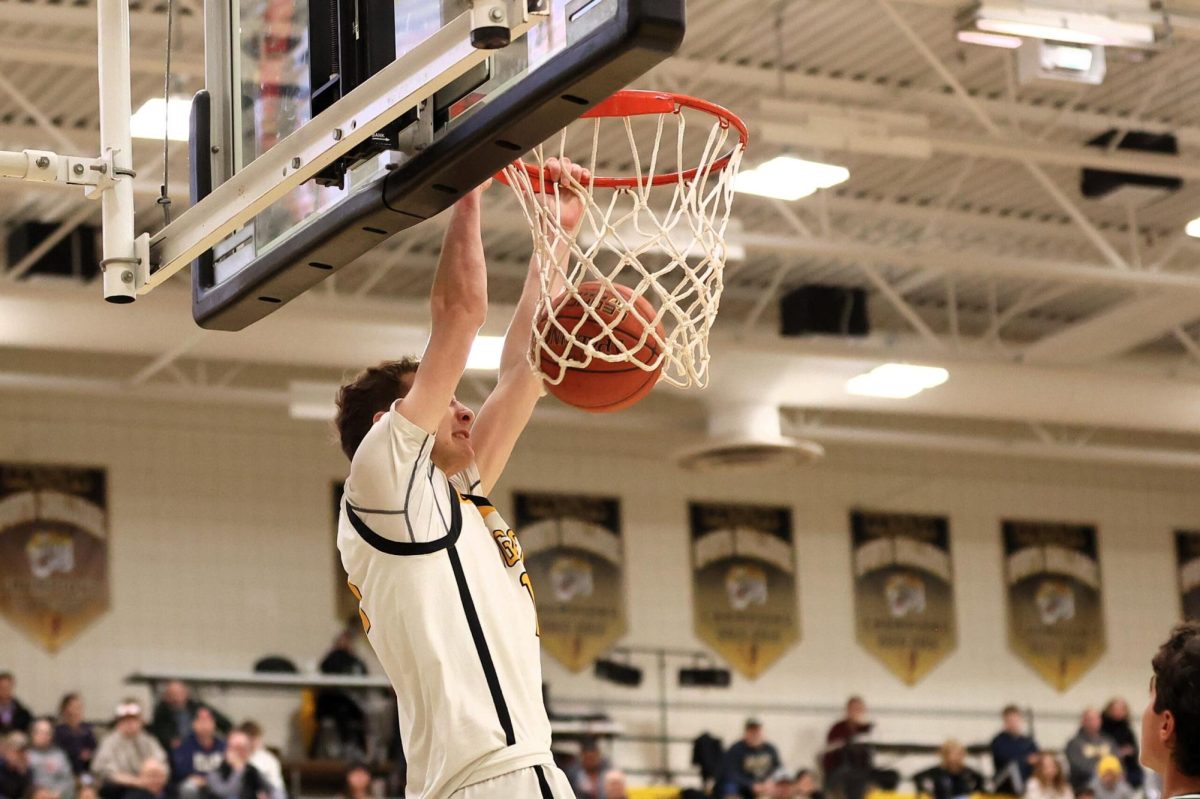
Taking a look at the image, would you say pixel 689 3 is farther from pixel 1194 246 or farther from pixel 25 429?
pixel 25 429

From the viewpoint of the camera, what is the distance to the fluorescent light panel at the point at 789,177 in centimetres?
1282

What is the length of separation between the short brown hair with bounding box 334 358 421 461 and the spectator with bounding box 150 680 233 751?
12282 millimetres

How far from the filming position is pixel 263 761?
16.2 metres

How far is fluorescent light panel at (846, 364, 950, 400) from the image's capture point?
17.3 metres

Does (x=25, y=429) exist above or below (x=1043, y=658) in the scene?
above

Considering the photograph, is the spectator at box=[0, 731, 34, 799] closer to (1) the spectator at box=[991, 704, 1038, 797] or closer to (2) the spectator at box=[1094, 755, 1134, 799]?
(1) the spectator at box=[991, 704, 1038, 797]

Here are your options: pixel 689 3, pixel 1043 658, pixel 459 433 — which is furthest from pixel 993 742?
pixel 459 433

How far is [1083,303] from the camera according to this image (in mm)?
20047

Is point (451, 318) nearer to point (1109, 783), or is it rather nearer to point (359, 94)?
point (359, 94)

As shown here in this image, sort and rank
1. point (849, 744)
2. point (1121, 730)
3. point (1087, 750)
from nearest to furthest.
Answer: point (1087, 750), point (849, 744), point (1121, 730)

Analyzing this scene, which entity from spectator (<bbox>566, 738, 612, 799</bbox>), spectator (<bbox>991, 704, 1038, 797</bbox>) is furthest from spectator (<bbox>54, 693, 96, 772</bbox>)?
spectator (<bbox>991, 704, 1038, 797</bbox>)

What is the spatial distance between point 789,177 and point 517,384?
8.31 metres

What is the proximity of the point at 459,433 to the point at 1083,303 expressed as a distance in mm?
16359

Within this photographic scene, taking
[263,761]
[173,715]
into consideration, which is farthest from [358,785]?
[173,715]
